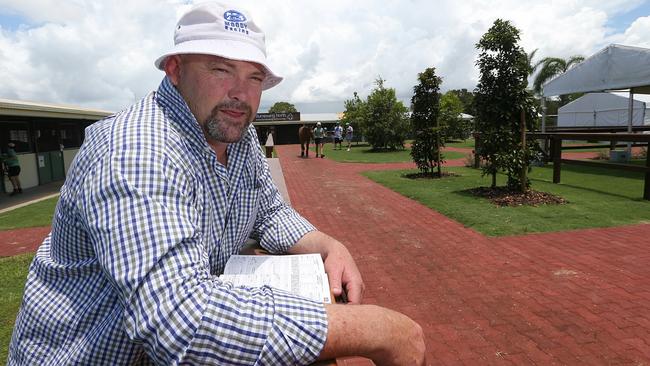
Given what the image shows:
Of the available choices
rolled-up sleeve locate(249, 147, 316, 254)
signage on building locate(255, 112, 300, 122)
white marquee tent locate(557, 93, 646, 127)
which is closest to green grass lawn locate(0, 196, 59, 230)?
rolled-up sleeve locate(249, 147, 316, 254)

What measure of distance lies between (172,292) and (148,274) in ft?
0.21

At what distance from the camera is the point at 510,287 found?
4.54 meters

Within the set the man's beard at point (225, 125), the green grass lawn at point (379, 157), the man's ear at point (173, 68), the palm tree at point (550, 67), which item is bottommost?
the green grass lawn at point (379, 157)

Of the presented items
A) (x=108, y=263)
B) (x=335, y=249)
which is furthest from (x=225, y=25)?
(x=335, y=249)

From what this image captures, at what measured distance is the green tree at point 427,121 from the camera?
43.2ft

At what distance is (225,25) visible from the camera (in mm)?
1330

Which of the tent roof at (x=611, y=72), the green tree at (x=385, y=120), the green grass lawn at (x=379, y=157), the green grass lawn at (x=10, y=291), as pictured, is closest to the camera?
the green grass lawn at (x=10, y=291)

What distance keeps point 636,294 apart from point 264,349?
4.63 metres

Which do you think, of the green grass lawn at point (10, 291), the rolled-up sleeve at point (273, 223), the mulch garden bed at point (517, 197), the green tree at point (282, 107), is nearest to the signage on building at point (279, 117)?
the mulch garden bed at point (517, 197)

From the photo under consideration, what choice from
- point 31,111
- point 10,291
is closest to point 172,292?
point 10,291

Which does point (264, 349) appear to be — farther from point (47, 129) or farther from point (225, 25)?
point (47, 129)

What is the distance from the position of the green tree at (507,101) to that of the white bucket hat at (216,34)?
29.2 feet

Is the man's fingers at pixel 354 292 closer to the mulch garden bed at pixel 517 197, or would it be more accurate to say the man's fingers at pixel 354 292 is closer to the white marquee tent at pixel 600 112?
the mulch garden bed at pixel 517 197

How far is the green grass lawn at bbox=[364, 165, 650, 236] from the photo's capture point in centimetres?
701
